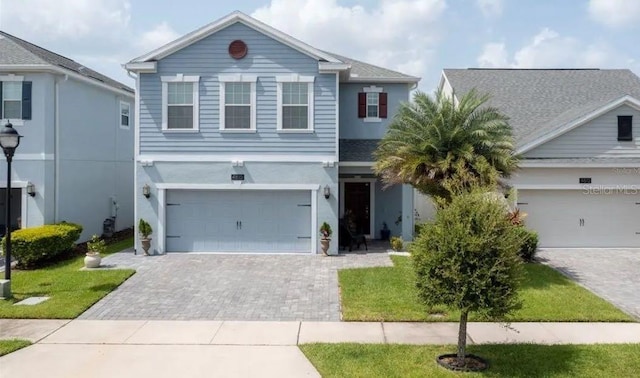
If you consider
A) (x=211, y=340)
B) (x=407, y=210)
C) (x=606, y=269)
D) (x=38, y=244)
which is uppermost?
(x=407, y=210)

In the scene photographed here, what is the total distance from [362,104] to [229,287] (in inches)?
365

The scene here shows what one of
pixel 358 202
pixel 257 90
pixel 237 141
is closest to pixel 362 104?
pixel 358 202

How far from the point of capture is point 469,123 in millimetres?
13812

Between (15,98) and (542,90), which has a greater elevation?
(542,90)

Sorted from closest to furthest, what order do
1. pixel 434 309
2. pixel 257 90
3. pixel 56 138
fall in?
pixel 434 309
pixel 257 90
pixel 56 138

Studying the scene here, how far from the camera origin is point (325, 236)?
16625 millimetres

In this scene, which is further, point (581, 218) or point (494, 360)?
point (581, 218)

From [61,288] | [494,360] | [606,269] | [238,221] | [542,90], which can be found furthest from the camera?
[542,90]

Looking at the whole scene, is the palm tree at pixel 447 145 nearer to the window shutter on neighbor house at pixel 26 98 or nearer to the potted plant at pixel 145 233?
the potted plant at pixel 145 233

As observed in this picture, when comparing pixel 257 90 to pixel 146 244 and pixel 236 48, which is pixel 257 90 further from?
pixel 146 244

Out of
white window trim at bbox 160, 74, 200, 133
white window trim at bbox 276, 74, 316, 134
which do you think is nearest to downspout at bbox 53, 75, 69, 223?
white window trim at bbox 160, 74, 200, 133

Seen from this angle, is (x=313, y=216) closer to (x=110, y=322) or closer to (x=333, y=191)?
(x=333, y=191)

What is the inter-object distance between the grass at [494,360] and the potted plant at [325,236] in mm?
7998

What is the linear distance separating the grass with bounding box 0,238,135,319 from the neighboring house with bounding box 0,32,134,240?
332 centimetres
